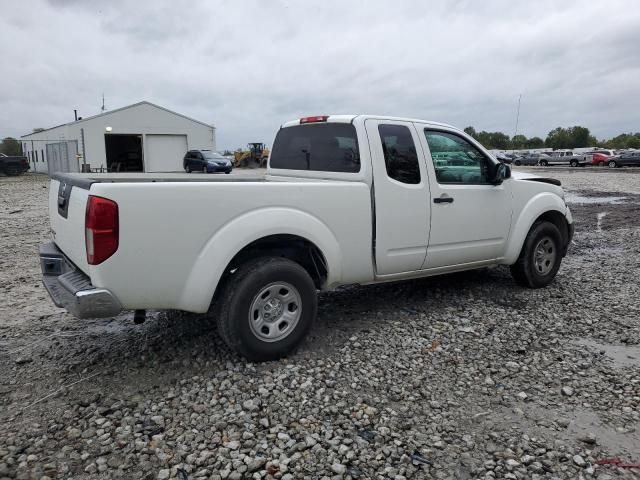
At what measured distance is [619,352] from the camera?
4.13 metres

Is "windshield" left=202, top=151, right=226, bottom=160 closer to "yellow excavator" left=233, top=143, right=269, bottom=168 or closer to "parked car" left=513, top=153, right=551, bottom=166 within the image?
"yellow excavator" left=233, top=143, right=269, bottom=168

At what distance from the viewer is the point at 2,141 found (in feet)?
190

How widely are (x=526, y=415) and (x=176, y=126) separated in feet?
114

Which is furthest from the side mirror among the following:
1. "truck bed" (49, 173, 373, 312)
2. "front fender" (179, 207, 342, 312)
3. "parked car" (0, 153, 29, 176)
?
"parked car" (0, 153, 29, 176)

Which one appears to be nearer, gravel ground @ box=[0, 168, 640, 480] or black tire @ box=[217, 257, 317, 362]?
gravel ground @ box=[0, 168, 640, 480]

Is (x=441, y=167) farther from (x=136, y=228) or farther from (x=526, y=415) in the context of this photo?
(x=136, y=228)

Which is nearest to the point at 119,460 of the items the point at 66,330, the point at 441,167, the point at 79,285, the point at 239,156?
the point at 79,285

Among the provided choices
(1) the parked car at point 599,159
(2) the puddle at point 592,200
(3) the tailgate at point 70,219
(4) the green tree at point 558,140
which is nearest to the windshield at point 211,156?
(2) the puddle at point 592,200

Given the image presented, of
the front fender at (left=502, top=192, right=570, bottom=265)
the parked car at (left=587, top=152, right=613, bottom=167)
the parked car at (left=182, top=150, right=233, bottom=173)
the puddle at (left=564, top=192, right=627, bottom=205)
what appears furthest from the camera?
the parked car at (left=587, top=152, right=613, bottom=167)

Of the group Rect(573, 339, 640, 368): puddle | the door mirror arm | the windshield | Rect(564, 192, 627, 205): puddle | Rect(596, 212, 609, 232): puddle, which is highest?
the windshield

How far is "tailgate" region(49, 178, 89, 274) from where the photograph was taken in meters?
3.26

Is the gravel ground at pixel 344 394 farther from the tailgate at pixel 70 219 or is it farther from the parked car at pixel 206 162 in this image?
the parked car at pixel 206 162

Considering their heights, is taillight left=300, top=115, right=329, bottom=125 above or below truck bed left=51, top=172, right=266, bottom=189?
above

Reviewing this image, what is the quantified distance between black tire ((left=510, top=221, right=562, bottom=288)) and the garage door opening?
32266 millimetres
